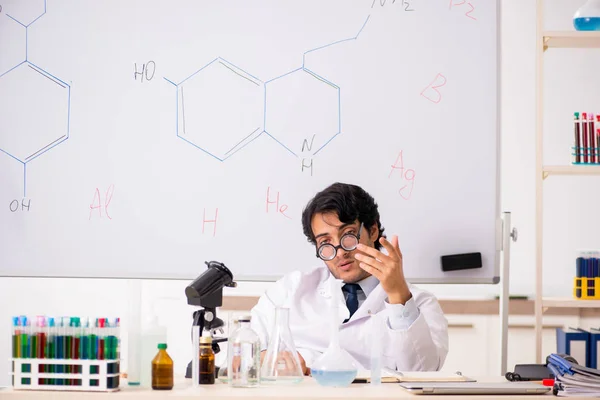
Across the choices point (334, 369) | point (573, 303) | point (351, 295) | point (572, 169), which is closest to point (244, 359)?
point (334, 369)

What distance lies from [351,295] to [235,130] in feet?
2.75

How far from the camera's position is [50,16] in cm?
308

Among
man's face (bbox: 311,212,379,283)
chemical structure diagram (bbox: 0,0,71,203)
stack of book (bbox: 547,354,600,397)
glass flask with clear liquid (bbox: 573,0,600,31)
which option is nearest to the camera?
stack of book (bbox: 547,354,600,397)

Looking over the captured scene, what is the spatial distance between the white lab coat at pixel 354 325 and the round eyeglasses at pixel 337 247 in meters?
0.13

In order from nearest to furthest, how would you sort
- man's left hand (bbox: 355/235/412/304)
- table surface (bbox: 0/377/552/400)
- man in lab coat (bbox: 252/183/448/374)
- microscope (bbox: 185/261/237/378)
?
table surface (bbox: 0/377/552/400), microscope (bbox: 185/261/237/378), man's left hand (bbox: 355/235/412/304), man in lab coat (bbox: 252/183/448/374)

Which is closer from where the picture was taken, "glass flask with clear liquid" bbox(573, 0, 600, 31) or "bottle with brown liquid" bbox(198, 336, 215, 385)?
"bottle with brown liquid" bbox(198, 336, 215, 385)

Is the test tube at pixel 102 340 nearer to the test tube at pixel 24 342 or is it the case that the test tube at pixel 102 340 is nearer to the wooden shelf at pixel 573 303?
the test tube at pixel 24 342

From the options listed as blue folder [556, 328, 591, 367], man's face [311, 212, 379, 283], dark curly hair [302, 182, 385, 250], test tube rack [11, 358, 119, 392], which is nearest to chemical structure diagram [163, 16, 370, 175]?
dark curly hair [302, 182, 385, 250]

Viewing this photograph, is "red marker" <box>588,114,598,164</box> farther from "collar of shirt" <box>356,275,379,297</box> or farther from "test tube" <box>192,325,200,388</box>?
"test tube" <box>192,325,200,388</box>

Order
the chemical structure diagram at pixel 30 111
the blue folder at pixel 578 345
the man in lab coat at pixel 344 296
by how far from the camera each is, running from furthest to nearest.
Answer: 1. the chemical structure diagram at pixel 30 111
2. the blue folder at pixel 578 345
3. the man in lab coat at pixel 344 296

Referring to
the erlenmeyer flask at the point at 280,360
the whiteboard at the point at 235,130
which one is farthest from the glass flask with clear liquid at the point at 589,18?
the erlenmeyer flask at the point at 280,360

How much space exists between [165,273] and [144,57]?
2.76 feet

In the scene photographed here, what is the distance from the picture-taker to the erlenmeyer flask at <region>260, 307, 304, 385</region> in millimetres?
1788

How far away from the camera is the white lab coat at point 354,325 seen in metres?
2.18
